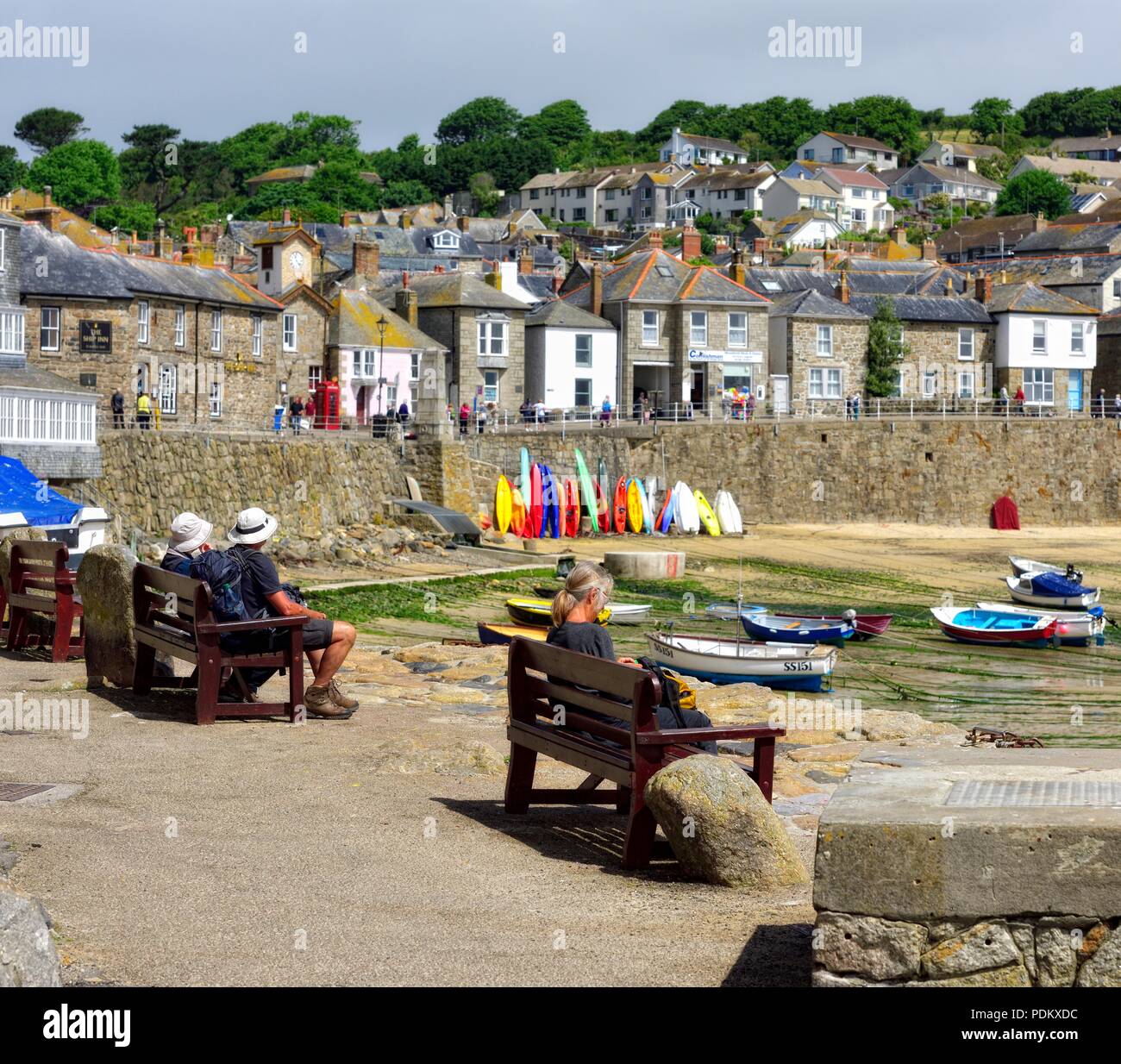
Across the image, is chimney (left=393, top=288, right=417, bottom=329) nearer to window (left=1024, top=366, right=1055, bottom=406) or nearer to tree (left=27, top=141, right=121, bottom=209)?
window (left=1024, top=366, right=1055, bottom=406)

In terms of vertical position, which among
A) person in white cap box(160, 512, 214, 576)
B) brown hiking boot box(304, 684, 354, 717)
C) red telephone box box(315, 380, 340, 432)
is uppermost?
red telephone box box(315, 380, 340, 432)

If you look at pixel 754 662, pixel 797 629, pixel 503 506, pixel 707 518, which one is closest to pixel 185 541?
pixel 754 662

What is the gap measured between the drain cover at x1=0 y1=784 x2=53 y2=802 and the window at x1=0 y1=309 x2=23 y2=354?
3066cm

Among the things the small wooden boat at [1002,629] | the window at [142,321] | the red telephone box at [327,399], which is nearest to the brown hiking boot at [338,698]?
the small wooden boat at [1002,629]

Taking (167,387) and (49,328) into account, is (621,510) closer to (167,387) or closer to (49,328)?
(167,387)

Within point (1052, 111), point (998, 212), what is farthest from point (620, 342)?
point (1052, 111)

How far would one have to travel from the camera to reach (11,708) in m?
11.1

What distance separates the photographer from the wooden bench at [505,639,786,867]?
24.9 feet

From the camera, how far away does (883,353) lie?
59.4 m

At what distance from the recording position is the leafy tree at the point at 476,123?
17625 centimetres

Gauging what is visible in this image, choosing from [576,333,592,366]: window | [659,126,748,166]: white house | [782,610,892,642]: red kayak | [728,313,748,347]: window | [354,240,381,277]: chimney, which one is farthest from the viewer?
[659,126,748,166]: white house

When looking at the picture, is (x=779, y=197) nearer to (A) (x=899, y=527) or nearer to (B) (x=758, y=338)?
(B) (x=758, y=338)

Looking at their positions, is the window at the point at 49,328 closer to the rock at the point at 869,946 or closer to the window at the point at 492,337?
the window at the point at 492,337

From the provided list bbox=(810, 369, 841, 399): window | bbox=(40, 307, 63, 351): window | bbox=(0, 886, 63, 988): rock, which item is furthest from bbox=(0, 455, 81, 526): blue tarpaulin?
bbox=(810, 369, 841, 399): window
